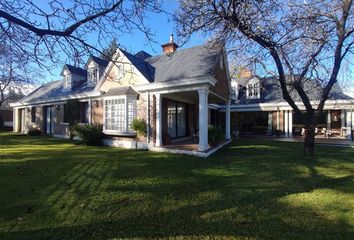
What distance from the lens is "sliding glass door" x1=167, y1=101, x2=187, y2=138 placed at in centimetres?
1516

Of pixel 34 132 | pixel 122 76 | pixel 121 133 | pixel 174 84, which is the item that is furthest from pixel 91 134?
pixel 34 132

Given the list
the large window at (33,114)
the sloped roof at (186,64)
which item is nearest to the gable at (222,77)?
the sloped roof at (186,64)

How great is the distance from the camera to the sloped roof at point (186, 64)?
11555mm

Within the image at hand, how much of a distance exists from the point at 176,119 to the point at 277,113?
10.9 m

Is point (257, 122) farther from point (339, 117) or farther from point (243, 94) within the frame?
point (339, 117)

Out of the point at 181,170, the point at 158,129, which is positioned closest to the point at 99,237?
the point at 181,170

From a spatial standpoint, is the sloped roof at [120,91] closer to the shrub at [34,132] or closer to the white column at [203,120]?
the white column at [203,120]

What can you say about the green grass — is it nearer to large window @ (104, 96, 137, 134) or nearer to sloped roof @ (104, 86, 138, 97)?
large window @ (104, 96, 137, 134)

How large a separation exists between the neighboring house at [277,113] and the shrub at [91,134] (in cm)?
1262

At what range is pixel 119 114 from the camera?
1352 centimetres

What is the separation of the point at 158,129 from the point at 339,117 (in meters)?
17.4

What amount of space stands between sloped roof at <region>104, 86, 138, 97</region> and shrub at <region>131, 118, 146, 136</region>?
5.07 ft

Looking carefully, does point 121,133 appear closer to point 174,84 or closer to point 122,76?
point 122,76

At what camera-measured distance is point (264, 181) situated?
6.75m
